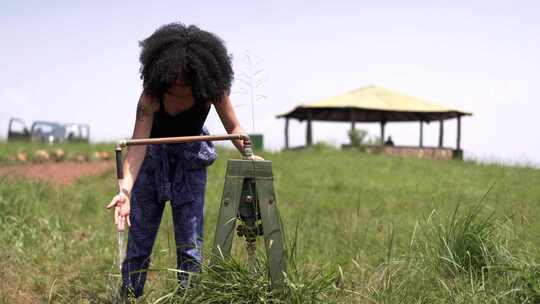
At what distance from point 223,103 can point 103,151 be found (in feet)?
39.2

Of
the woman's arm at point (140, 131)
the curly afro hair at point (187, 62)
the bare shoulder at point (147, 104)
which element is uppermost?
the curly afro hair at point (187, 62)

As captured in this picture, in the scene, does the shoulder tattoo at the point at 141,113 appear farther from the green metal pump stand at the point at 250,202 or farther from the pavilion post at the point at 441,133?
the pavilion post at the point at 441,133

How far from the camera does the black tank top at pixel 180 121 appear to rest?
2824mm

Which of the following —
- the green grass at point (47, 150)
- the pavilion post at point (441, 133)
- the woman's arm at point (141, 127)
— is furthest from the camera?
the pavilion post at point (441, 133)

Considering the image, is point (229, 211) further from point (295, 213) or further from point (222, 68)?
point (295, 213)

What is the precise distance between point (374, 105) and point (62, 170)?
404 inches

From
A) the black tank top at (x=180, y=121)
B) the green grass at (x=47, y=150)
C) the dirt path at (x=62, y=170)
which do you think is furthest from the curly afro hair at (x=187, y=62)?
the green grass at (x=47, y=150)

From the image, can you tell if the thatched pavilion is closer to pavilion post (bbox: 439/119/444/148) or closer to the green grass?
pavilion post (bbox: 439/119/444/148)

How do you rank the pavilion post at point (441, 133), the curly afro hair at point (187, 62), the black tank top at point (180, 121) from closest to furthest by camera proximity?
the curly afro hair at point (187, 62) → the black tank top at point (180, 121) → the pavilion post at point (441, 133)

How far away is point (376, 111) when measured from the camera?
20.4 m

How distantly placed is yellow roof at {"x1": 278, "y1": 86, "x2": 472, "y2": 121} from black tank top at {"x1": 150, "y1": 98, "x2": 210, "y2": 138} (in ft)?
50.4

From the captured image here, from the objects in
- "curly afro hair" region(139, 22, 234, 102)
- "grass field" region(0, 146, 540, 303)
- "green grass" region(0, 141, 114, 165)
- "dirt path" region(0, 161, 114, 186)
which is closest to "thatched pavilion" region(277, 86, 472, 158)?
"green grass" region(0, 141, 114, 165)

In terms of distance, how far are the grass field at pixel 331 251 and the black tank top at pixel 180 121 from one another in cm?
57

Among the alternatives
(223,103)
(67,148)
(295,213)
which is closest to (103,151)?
(67,148)
